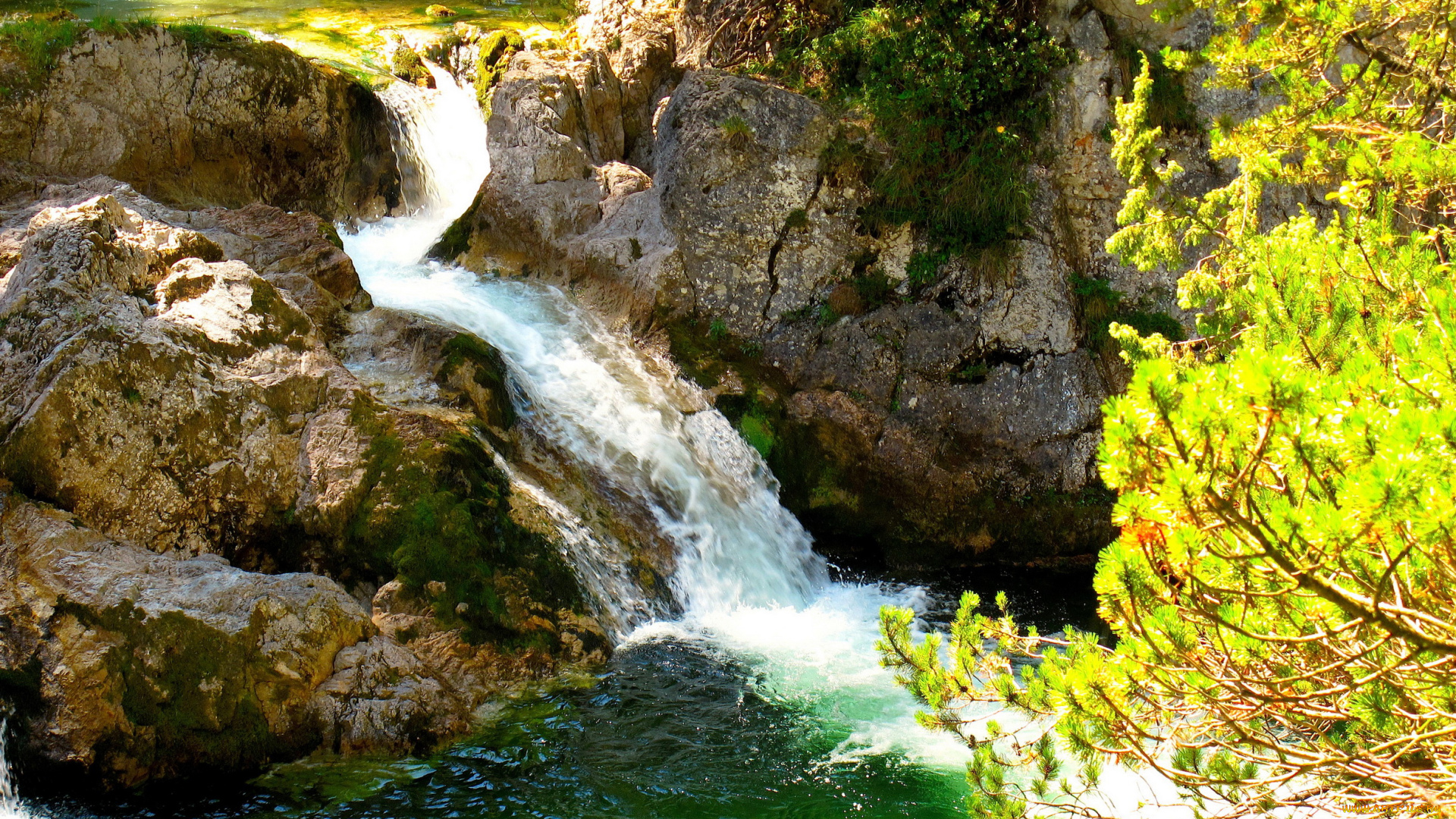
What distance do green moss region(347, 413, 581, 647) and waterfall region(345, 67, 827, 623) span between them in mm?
473

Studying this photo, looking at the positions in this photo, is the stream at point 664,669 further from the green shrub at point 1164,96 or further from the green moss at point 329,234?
the green shrub at point 1164,96

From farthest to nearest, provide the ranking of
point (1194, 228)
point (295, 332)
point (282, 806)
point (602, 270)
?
1. point (602, 270)
2. point (295, 332)
3. point (1194, 228)
4. point (282, 806)

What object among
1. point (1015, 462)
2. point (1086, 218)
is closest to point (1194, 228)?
point (1015, 462)

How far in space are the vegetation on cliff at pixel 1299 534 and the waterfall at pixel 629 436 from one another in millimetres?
4309

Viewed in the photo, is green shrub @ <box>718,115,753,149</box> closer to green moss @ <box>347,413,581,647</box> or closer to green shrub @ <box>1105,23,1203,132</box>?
green shrub @ <box>1105,23,1203,132</box>

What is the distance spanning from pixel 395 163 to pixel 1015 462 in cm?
887

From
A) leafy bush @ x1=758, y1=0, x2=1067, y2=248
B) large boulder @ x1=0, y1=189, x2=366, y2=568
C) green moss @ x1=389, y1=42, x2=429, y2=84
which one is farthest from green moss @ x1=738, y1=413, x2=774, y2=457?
green moss @ x1=389, y1=42, x2=429, y2=84

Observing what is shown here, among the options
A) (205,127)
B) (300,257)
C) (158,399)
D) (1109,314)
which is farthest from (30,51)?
(1109,314)

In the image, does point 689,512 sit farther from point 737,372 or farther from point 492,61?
point 492,61

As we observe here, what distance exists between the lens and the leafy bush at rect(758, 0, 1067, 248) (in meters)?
10.6

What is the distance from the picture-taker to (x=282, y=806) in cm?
497

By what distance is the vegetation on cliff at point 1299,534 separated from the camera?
211cm

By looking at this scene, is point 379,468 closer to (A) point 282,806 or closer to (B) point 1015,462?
(A) point 282,806

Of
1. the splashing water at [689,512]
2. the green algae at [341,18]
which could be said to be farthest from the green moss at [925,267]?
the green algae at [341,18]
